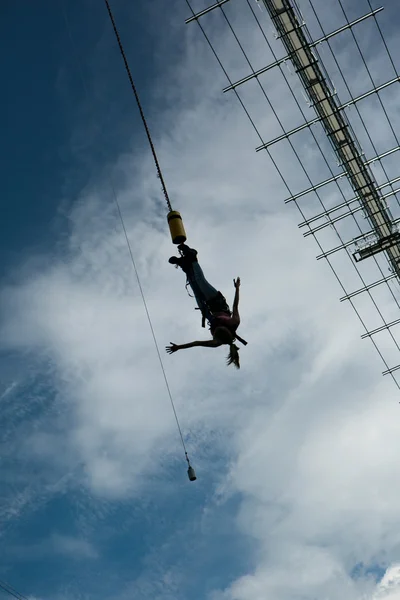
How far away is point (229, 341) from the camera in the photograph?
8.25 meters

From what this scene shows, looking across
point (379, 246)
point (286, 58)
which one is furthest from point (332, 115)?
point (379, 246)

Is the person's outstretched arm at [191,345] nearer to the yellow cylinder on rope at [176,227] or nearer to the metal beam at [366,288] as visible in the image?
the yellow cylinder on rope at [176,227]

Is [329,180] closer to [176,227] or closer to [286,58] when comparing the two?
[286,58]

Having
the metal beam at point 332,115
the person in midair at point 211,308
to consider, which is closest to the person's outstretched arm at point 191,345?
the person in midair at point 211,308

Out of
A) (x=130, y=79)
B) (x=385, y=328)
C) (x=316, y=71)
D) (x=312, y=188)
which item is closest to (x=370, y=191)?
(x=312, y=188)

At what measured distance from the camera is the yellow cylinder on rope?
316 inches

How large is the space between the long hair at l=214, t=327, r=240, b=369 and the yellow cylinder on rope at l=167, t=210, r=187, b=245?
1298 millimetres

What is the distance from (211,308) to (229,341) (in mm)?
599

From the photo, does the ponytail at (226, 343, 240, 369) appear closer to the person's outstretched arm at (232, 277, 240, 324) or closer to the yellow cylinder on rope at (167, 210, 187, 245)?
the person's outstretched arm at (232, 277, 240, 324)

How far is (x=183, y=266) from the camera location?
868cm

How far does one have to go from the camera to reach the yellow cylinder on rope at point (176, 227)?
804 centimetres

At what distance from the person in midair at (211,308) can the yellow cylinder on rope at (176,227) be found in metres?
0.39

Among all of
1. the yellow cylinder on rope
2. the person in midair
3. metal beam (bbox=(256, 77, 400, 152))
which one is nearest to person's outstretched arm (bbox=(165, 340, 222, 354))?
the person in midair

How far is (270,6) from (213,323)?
7767mm
